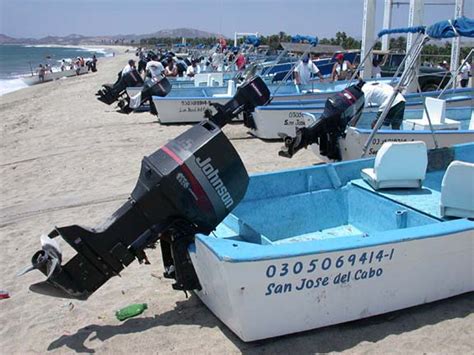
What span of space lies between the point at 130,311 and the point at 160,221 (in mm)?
909

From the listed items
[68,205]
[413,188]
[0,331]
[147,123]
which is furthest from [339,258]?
[147,123]

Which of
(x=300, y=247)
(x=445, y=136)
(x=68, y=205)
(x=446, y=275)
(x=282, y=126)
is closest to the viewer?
(x=300, y=247)

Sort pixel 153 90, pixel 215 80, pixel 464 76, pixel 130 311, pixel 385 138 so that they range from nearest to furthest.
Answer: pixel 130 311, pixel 385 138, pixel 153 90, pixel 464 76, pixel 215 80

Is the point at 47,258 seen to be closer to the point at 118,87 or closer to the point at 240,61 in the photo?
the point at 118,87

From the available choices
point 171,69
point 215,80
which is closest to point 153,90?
point 215,80

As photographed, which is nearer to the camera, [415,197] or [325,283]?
[325,283]

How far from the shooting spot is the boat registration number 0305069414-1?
3.20m

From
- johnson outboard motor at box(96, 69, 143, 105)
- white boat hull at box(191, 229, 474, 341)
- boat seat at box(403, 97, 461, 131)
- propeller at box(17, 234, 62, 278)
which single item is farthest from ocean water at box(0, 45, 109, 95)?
white boat hull at box(191, 229, 474, 341)

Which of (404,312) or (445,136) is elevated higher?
(445,136)

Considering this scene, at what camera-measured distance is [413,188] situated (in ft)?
16.9

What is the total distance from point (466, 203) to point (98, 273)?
2.96m

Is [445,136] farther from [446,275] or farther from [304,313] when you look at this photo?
[304,313]

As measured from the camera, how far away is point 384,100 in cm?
823

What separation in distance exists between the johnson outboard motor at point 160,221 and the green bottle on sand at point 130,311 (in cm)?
49
